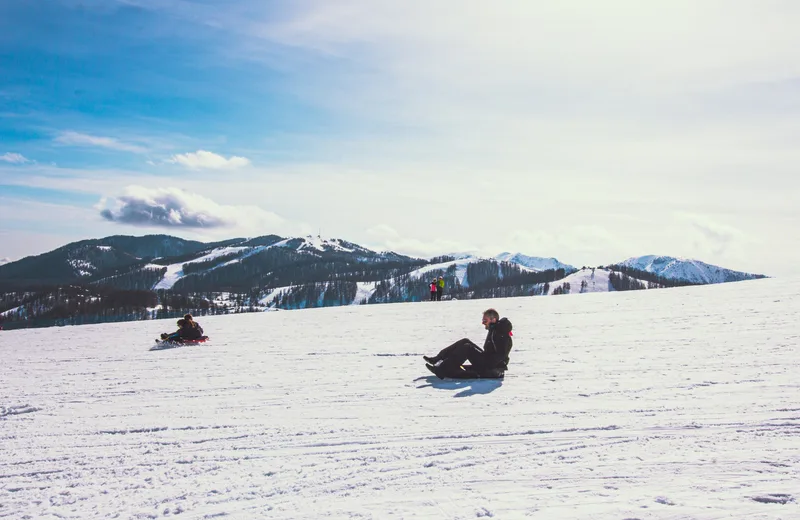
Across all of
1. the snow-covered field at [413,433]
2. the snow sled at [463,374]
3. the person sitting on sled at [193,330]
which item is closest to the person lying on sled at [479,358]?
the snow sled at [463,374]

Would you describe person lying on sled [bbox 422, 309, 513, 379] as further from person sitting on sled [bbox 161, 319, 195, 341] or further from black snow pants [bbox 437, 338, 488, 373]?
person sitting on sled [bbox 161, 319, 195, 341]

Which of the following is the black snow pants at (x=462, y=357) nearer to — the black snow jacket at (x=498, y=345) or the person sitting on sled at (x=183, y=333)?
the black snow jacket at (x=498, y=345)

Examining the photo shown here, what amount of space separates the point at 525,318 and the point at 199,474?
14.9 metres

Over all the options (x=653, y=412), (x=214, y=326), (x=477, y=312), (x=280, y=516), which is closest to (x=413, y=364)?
(x=653, y=412)

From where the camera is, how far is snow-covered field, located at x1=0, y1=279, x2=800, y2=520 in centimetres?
432

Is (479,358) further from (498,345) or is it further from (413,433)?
(413,433)

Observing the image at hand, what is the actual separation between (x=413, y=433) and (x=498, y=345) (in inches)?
144

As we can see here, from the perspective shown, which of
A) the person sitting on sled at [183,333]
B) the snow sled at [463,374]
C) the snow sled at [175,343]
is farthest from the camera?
the person sitting on sled at [183,333]

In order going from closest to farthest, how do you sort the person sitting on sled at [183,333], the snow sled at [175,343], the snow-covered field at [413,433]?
the snow-covered field at [413,433] < the snow sled at [175,343] < the person sitting on sled at [183,333]

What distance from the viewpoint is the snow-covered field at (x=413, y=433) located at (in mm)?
4324

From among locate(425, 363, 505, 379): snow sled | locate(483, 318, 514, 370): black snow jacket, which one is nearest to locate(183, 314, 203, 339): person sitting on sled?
locate(425, 363, 505, 379): snow sled

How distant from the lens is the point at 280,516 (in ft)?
13.6

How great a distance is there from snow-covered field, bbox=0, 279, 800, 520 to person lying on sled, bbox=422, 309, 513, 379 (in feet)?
1.08

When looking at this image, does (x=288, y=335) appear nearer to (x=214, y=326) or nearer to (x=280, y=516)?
(x=214, y=326)
